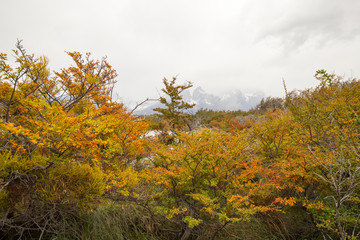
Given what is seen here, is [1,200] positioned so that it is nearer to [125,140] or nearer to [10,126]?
[10,126]

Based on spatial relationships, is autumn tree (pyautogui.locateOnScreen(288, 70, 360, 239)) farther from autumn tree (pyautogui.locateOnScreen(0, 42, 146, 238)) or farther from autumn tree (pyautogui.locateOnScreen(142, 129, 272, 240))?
autumn tree (pyautogui.locateOnScreen(0, 42, 146, 238))

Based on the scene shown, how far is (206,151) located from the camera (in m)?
3.13

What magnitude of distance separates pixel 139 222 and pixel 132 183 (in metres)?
1.26

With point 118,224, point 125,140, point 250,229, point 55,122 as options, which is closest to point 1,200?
point 55,122

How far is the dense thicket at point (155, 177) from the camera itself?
91.7 inches

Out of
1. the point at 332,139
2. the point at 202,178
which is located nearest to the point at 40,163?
the point at 202,178

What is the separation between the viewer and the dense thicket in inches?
91.7

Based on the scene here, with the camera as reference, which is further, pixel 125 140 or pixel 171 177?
pixel 125 140

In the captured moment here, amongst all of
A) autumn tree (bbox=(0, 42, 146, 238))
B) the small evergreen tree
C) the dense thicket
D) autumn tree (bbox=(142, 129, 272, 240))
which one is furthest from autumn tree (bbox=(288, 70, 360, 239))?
the small evergreen tree

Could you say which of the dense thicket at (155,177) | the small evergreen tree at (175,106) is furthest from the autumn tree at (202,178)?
the small evergreen tree at (175,106)

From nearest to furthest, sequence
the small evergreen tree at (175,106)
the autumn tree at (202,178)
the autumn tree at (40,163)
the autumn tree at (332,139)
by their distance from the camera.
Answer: the autumn tree at (40,163)
the autumn tree at (332,139)
the autumn tree at (202,178)
the small evergreen tree at (175,106)

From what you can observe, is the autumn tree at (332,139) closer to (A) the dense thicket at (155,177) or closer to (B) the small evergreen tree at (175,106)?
(A) the dense thicket at (155,177)

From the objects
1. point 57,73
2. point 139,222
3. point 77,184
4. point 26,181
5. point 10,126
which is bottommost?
point 139,222

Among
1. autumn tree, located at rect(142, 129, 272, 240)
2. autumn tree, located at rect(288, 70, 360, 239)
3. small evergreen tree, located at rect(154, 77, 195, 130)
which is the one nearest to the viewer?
autumn tree, located at rect(288, 70, 360, 239)
